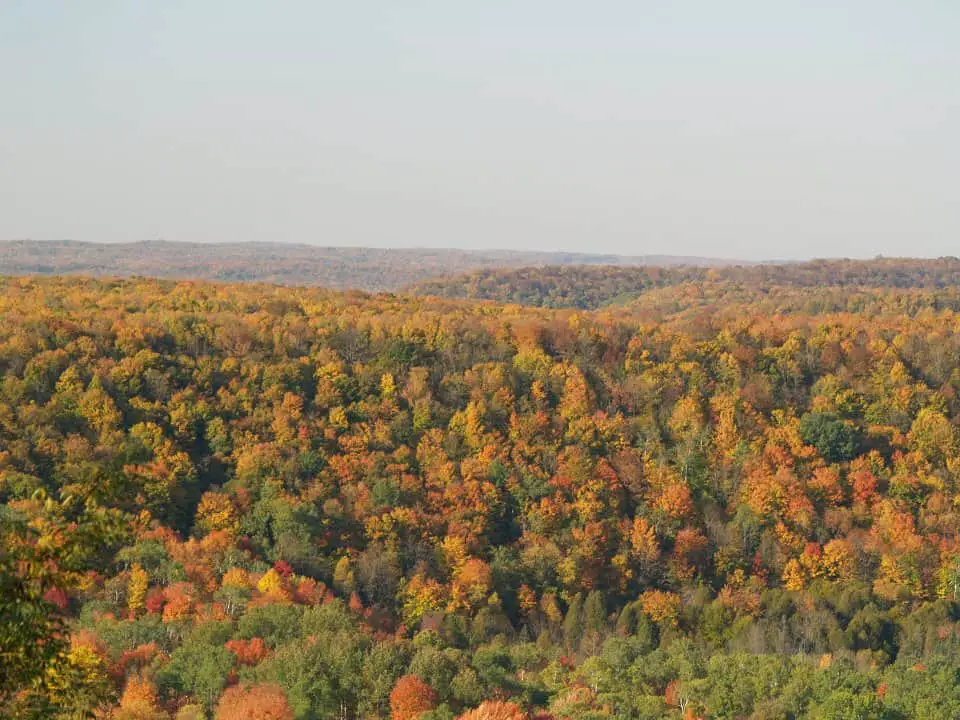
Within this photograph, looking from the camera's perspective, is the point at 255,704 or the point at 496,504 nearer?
the point at 255,704

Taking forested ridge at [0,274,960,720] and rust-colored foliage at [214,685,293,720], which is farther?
forested ridge at [0,274,960,720]

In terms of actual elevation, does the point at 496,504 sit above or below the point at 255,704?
below

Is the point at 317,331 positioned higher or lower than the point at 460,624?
higher

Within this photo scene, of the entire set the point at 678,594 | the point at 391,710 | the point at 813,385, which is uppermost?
the point at 813,385

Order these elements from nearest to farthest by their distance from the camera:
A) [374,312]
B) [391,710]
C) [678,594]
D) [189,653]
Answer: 1. [391,710]
2. [189,653]
3. [678,594]
4. [374,312]

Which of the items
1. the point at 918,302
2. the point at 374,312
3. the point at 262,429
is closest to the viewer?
the point at 262,429

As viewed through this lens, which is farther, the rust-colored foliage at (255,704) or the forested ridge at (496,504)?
the forested ridge at (496,504)

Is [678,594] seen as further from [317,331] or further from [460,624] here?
[317,331]

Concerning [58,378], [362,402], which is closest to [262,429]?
[362,402]
